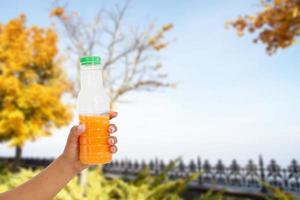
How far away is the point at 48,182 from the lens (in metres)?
2.06

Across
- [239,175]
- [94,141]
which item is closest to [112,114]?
[94,141]

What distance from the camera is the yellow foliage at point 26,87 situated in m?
21.9

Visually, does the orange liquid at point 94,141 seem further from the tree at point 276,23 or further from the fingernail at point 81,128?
the tree at point 276,23

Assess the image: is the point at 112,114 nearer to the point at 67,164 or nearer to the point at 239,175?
the point at 67,164

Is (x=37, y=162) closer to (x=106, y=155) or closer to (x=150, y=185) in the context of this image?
(x=150, y=185)

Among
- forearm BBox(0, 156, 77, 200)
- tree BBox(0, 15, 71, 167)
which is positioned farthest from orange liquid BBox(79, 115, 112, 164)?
tree BBox(0, 15, 71, 167)

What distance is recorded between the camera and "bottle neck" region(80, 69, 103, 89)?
199cm

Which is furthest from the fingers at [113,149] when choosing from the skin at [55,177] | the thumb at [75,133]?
the thumb at [75,133]

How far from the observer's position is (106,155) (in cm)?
195

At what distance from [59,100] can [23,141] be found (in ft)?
8.90

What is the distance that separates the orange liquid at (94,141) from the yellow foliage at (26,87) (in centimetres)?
2018

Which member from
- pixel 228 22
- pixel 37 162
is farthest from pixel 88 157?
pixel 37 162

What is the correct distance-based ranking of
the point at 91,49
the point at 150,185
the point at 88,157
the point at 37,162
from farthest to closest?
the point at 37,162
the point at 91,49
the point at 150,185
the point at 88,157

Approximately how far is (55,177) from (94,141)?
30 cm
